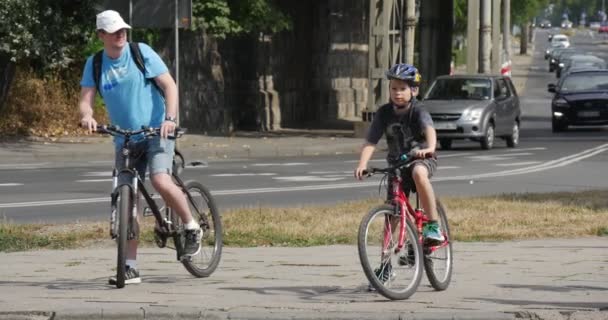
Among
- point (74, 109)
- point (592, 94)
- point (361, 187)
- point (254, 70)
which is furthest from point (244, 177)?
point (592, 94)

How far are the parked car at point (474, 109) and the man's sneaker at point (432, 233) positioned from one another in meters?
22.8

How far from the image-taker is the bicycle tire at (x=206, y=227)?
11023 millimetres

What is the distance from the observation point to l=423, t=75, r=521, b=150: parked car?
108 feet

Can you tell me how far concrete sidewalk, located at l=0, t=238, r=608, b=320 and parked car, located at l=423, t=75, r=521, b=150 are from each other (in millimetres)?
19759

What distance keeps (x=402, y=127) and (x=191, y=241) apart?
1611 millimetres

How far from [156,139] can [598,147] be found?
23.9m

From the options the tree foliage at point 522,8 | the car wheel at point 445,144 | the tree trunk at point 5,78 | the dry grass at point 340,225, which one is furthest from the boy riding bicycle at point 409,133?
the tree foliage at point 522,8

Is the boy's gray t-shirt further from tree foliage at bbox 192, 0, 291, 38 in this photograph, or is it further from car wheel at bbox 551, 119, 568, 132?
car wheel at bbox 551, 119, 568, 132

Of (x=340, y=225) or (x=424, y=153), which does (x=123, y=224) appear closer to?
(x=424, y=153)

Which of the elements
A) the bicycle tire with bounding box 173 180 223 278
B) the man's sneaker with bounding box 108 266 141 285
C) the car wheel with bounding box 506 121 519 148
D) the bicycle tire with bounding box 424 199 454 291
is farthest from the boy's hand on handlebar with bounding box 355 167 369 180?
the car wheel with bounding box 506 121 519 148

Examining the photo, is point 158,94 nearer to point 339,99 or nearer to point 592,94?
point 592,94

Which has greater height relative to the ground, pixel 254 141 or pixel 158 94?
pixel 158 94

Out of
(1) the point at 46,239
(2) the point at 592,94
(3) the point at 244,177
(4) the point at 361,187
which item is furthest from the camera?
(2) the point at 592,94

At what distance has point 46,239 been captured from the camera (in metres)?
13.3
